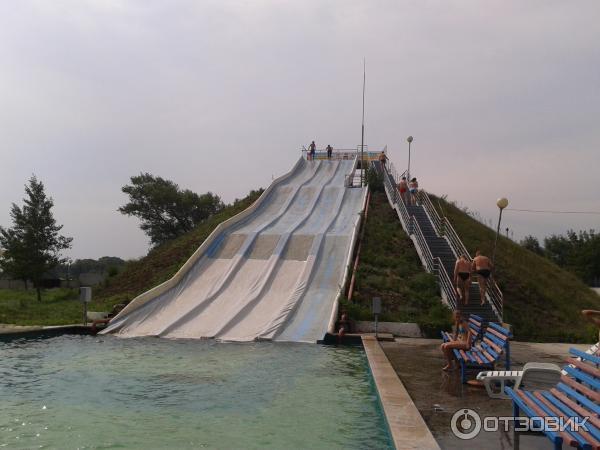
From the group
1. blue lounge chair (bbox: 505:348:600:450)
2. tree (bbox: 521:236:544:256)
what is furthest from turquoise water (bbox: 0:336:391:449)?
tree (bbox: 521:236:544:256)

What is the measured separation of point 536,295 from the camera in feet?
53.9

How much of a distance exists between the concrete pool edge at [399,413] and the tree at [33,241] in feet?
67.3

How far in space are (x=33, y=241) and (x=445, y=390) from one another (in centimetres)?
2295

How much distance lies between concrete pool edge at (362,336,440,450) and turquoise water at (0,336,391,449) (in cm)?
24

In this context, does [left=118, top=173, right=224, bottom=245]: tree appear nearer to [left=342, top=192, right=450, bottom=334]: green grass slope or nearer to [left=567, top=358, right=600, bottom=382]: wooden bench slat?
[left=342, top=192, right=450, bottom=334]: green grass slope

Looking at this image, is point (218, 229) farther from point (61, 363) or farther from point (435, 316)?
point (61, 363)

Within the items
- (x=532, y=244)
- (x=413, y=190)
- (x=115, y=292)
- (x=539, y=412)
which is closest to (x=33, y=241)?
(x=115, y=292)

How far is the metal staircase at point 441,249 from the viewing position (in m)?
13.8

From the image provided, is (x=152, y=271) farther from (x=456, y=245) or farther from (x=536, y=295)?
(x=536, y=295)

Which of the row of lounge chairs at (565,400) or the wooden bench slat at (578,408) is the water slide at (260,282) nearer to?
the row of lounge chairs at (565,400)

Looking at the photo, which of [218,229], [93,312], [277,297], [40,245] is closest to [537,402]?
[277,297]

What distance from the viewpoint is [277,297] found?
1539cm

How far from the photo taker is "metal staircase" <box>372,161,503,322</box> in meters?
13.8

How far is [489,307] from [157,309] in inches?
362
